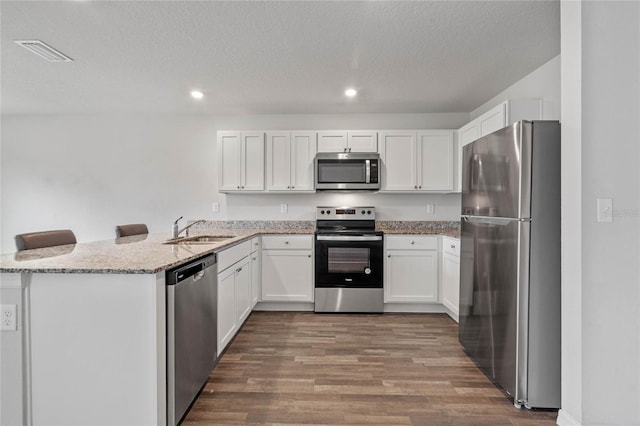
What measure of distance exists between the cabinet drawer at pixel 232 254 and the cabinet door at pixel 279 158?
1.03m

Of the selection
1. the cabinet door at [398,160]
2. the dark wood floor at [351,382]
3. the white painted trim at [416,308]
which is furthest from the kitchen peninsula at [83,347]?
the cabinet door at [398,160]

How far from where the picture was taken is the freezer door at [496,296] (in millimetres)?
1892

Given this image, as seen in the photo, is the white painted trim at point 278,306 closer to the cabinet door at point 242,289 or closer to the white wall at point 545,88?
the cabinet door at point 242,289

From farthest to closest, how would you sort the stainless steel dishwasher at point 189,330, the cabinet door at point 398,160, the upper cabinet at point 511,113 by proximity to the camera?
the cabinet door at point 398,160, the upper cabinet at point 511,113, the stainless steel dishwasher at point 189,330

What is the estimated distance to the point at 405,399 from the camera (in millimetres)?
1984

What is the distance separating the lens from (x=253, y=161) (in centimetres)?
390

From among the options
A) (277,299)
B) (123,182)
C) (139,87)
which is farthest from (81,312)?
(123,182)

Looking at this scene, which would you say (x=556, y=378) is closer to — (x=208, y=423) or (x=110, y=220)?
(x=208, y=423)

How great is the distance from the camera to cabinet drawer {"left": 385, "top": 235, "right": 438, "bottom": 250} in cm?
358

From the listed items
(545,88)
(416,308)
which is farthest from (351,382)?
(545,88)

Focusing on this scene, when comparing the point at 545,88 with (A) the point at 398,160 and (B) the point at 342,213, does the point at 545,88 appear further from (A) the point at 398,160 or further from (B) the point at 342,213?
(B) the point at 342,213

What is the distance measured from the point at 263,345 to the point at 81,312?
62.9 inches

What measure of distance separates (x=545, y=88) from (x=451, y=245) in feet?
5.23

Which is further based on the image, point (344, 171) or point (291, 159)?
point (291, 159)
